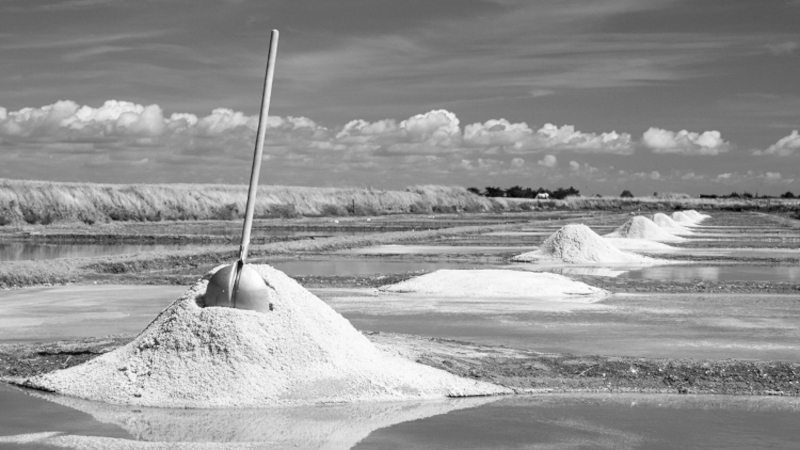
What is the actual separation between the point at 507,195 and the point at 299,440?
421ft

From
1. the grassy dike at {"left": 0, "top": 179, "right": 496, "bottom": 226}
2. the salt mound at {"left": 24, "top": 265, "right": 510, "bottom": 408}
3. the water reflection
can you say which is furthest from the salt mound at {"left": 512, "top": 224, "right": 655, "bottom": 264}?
the grassy dike at {"left": 0, "top": 179, "right": 496, "bottom": 226}

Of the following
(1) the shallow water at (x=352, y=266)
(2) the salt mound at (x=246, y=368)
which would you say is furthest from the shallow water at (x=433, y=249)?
(2) the salt mound at (x=246, y=368)

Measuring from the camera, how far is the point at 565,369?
8383 millimetres

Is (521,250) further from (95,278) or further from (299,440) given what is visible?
(299,440)

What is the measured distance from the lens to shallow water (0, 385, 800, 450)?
6.05 m

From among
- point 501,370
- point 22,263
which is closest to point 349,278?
point 22,263

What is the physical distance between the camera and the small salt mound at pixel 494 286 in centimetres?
1493

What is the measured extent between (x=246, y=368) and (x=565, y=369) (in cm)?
292

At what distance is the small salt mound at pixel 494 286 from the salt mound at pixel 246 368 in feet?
23.5

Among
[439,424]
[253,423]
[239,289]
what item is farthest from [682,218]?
[253,423]

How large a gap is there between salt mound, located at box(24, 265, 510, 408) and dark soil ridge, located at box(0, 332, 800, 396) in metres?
0.51

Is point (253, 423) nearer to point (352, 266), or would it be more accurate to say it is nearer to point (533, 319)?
point (533, 319)

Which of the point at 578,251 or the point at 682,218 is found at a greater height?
the point at 682,218

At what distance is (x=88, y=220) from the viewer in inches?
1759
